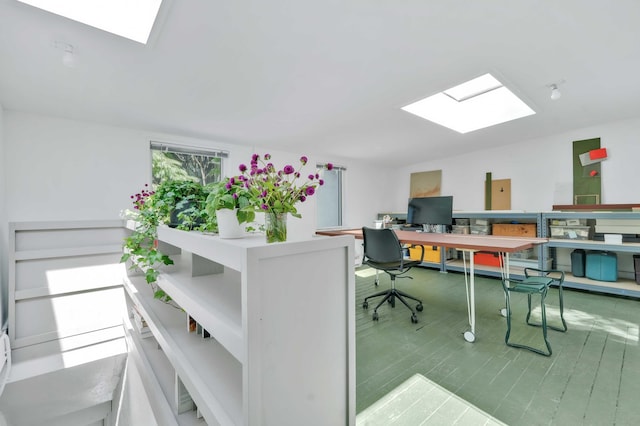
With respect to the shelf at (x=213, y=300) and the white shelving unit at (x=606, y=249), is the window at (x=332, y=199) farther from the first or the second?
the shelf at (x=213, y=300)

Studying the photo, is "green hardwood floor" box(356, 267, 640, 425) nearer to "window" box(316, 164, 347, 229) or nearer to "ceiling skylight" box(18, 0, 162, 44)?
"window" box(316, 164, 347, 229)

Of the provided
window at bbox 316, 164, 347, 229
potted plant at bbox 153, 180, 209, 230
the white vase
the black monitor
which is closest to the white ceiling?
potted plant at bbox 153, 180, 209, 230

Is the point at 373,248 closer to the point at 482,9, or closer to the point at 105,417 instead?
the point at 482,9

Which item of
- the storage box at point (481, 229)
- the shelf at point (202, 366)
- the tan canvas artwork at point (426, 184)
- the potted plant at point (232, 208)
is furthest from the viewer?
the tan canvas artwork at point (426, 184)

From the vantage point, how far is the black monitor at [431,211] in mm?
3199

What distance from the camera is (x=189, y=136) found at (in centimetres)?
342

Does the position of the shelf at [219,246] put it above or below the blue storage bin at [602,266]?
above

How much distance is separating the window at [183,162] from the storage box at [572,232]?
4776 mm

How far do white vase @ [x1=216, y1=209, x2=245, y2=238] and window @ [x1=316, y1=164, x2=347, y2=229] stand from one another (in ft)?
13.5

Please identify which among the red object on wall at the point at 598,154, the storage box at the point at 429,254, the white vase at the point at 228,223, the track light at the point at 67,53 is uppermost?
the track light at the point at 67,53

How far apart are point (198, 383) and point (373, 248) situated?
224 cm

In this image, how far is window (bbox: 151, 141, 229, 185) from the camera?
3289 mm

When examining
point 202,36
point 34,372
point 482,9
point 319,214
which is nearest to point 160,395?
point 34,372

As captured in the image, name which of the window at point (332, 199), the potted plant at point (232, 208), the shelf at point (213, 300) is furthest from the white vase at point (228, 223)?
the window at point (332, 199)
